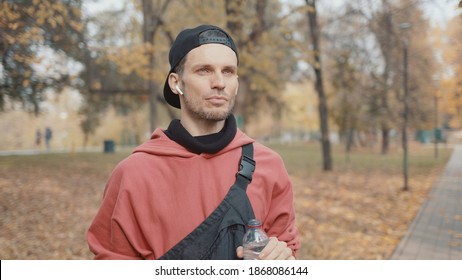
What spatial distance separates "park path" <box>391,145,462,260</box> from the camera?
571cm

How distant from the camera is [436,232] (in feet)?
22.8

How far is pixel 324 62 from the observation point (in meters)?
28.6

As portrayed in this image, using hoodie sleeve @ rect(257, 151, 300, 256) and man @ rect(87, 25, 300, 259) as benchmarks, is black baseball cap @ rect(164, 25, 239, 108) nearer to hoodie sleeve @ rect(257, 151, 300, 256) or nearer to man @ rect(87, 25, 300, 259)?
man @ rect(87, 25, 300, 259)

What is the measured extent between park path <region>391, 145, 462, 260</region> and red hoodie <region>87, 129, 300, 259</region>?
454 centimetres

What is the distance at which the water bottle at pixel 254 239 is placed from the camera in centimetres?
165

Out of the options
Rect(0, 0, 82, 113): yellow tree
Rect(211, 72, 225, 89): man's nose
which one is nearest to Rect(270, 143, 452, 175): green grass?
Rect(0, 0, 82, 113): yellow tree

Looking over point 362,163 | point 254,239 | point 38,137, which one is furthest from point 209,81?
point 38,137

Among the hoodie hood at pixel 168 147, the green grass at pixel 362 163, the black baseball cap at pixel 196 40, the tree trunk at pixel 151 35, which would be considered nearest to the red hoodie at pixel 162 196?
the hoodie hood at pixel 168 147

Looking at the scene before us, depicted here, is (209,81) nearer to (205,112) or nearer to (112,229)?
(205,112)

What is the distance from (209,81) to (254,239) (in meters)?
0.67

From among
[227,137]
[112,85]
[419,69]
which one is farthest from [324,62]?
[227,137]

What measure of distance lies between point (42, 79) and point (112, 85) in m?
5.06
